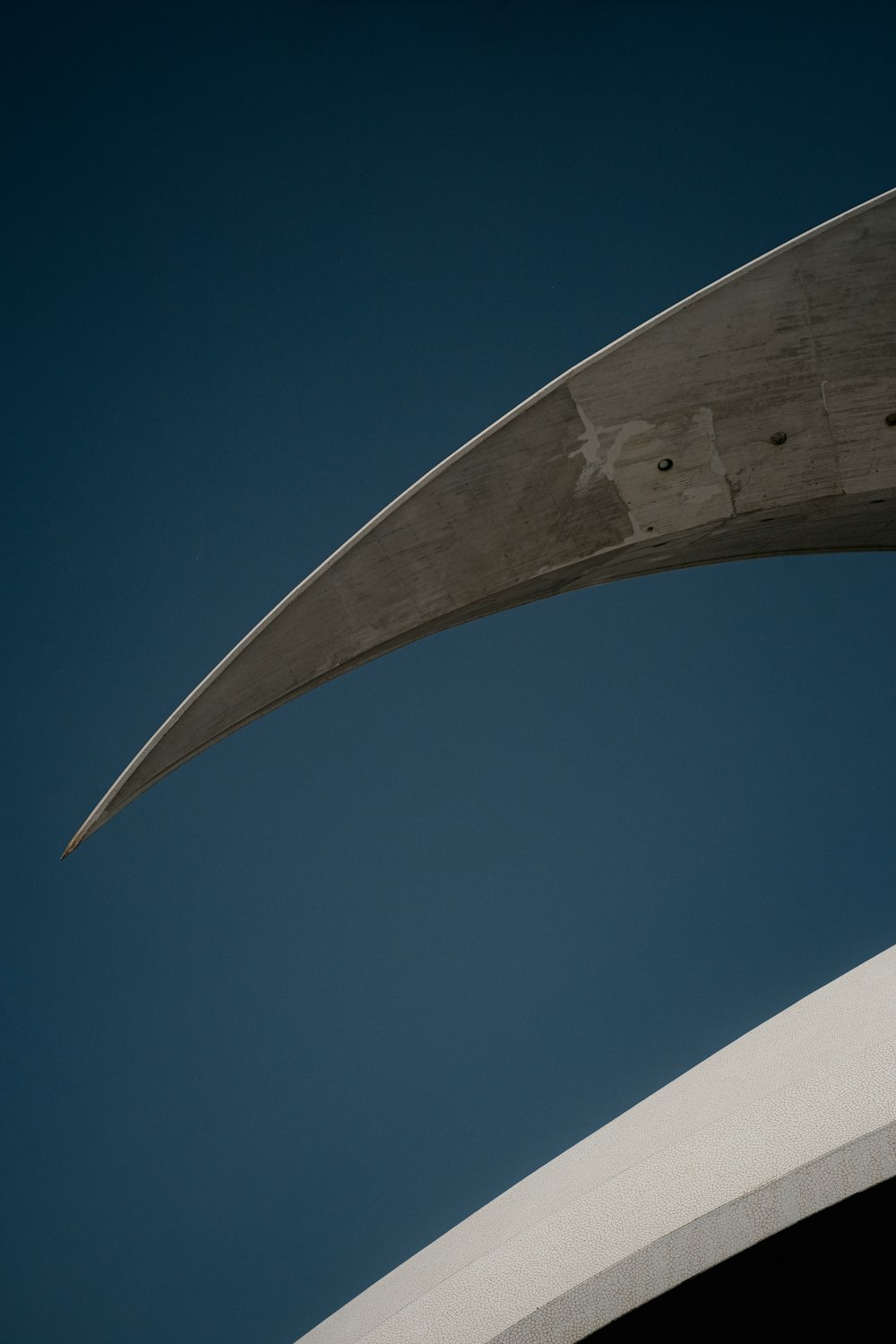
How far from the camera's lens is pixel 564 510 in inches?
322

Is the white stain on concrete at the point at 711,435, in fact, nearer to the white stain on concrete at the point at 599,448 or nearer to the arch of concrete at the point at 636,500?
the arch of concrete at the point at 636,500

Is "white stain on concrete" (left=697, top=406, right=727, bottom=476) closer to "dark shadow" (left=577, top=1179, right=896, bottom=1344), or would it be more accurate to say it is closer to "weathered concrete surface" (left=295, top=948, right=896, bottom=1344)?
"weathered concrete surface" (left=295, top=948, right=896, bottom=1344)

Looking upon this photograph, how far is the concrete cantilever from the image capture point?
7.80m

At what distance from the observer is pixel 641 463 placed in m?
8.18

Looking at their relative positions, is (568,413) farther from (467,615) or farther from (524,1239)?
(524,1239)

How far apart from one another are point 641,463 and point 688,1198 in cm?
531

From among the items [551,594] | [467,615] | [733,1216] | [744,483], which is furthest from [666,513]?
[733,1216]

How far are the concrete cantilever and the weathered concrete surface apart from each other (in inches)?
166

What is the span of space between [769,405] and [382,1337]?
778 centimetres

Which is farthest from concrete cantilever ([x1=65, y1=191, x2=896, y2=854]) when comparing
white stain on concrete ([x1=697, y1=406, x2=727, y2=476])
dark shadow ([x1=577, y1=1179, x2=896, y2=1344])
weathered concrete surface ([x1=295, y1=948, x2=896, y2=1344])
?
dark shadow ([x1=577, y1=1179, x2=896, y2=1344])

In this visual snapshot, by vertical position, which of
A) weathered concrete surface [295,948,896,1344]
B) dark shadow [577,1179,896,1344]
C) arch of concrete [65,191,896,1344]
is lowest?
dark shadow [577,1179,896,1344]

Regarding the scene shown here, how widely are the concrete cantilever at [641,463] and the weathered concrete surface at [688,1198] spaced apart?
166 inches

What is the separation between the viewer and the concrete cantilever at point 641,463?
7801 mm

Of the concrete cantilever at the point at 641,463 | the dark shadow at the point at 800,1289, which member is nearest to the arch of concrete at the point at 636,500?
the concrete cantilever at the point at 641,463
